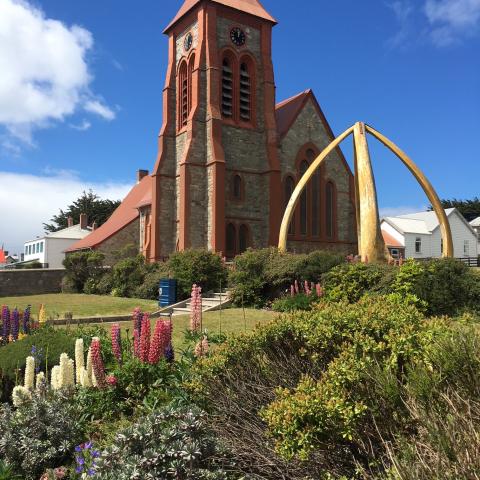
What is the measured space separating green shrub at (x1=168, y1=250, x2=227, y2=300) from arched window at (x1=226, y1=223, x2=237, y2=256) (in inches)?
393

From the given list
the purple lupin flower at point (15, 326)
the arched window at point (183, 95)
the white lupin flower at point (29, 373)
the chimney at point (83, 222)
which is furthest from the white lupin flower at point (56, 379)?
the chimney at point (83, 222)

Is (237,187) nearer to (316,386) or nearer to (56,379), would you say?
(56,379)

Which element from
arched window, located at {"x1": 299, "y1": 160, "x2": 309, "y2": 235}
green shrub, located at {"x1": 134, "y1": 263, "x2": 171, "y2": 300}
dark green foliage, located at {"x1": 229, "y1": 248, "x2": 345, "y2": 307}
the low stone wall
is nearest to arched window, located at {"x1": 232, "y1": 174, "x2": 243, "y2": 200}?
arched window, located at {"x1": 299, "y1": 160, "x2": 309, "y2": 235}

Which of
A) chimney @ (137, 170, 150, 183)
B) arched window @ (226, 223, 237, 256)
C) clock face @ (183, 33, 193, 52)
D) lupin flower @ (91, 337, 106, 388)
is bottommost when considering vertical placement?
lupin flower @ (91, 337, 106, 388)

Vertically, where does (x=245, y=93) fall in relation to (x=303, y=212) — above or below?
above

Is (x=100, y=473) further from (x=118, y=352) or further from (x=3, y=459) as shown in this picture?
(x=118, y=352)

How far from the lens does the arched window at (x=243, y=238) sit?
32.8 m

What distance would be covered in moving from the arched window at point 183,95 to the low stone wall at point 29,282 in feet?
43.1

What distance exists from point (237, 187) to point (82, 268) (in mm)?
11393

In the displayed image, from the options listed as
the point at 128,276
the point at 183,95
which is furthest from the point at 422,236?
the point at 128,276

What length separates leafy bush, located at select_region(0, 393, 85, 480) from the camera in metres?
4.66

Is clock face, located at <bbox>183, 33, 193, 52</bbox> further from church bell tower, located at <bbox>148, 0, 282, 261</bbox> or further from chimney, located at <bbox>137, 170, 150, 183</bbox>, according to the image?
chimney, located at <bbox>137, 170, 150, 183</bbox>

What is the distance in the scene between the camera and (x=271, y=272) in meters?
17.8

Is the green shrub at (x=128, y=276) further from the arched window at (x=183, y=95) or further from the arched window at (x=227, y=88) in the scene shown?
the arched window at (x=227, y=88)
